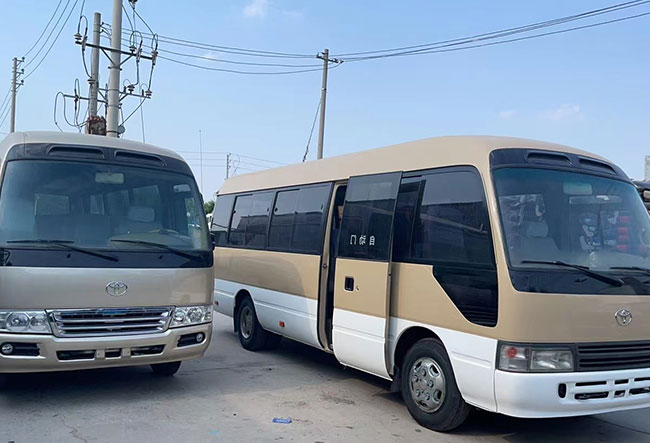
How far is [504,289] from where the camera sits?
4902 mm

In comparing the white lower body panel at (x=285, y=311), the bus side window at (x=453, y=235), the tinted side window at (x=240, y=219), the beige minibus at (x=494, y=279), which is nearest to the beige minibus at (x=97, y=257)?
the white lower body panel at (x=285, y=311)

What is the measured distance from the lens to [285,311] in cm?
847

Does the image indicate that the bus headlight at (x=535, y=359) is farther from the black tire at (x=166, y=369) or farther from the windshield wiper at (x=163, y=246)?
the black tire at (x=166, y=369)

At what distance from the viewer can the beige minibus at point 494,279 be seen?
484cm

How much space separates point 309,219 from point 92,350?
3.39 metres

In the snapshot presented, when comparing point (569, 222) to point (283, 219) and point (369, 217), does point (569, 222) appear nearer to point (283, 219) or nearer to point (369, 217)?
point (369, 217)

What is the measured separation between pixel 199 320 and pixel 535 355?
3603mm

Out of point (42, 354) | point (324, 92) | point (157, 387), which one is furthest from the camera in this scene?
point (324, 92)

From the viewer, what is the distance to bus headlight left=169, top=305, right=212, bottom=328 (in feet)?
21.2

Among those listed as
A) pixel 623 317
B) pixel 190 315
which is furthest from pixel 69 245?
pixel 623 317

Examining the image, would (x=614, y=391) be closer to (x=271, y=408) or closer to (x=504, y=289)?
(x=504, y=289)

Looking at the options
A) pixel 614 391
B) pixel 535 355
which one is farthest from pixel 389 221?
pixel 614 391

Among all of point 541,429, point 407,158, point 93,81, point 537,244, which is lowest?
point 541,429

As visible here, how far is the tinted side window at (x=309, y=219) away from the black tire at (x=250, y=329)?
5.19 ft
